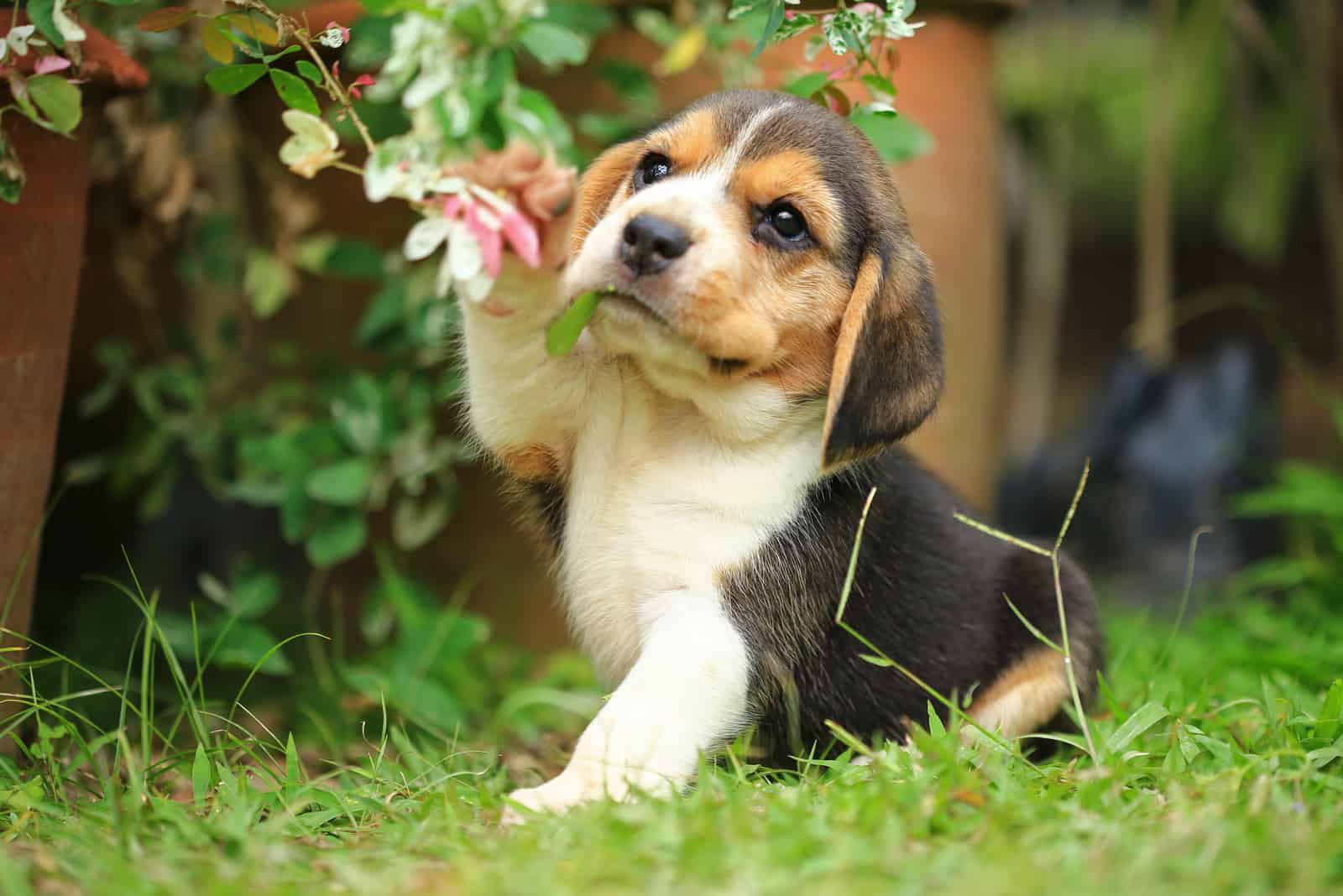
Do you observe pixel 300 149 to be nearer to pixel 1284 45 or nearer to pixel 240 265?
pixel 240 265

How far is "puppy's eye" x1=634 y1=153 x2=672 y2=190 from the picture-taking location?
10.8ft

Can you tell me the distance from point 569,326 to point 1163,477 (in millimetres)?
4392

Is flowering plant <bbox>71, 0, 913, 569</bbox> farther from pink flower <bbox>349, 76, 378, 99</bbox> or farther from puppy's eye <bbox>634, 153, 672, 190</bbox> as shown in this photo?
puppy's eye <bbox>634, 153, 672, 190</bbox>

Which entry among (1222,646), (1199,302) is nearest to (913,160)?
(1222,646)

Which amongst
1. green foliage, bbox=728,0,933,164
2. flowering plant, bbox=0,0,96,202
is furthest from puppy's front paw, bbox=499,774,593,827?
flowering plant, bbox=0,0,96,202

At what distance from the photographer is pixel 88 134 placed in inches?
133

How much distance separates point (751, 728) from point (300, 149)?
1.65 meters

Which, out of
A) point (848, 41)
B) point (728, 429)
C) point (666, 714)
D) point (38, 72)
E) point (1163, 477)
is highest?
point (848, 41)

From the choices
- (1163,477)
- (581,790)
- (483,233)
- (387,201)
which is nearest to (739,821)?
(581,790)

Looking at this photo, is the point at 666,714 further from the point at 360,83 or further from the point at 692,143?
the point at 360,83

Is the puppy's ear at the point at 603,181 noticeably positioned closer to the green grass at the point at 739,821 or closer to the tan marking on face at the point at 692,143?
the tan marking on face at the point at 692,143

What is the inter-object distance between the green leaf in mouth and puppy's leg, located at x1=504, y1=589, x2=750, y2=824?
694 mm

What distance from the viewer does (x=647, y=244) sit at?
9.27 feet

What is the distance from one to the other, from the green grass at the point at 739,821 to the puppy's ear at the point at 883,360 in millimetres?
729
